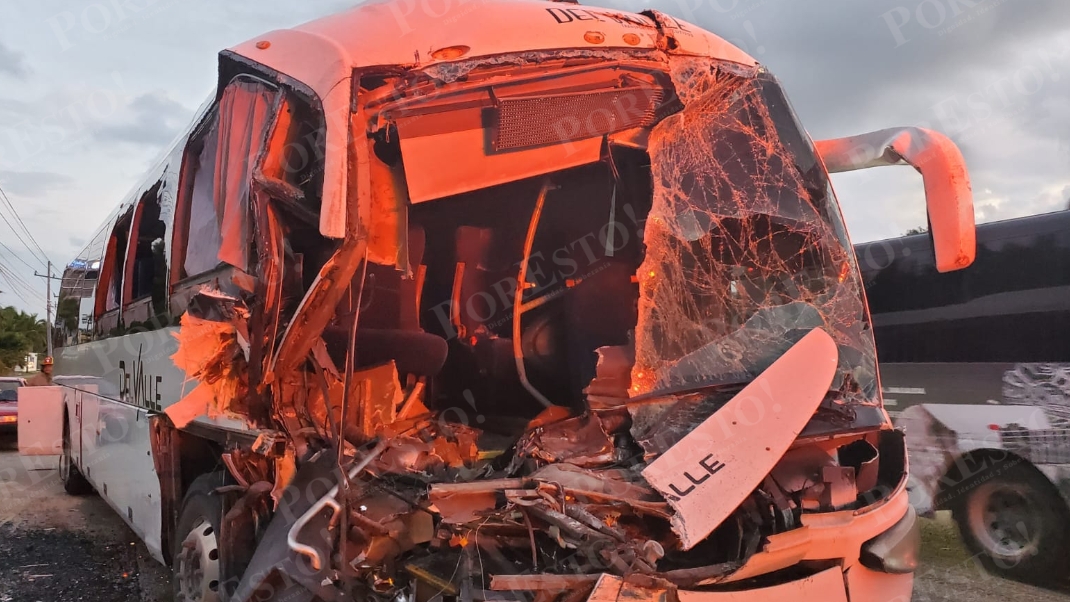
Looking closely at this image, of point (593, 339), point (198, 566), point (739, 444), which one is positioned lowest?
point (198, 566)

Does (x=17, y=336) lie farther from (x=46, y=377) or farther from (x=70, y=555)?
(x=70, y=555)

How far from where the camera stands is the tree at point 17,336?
129ft

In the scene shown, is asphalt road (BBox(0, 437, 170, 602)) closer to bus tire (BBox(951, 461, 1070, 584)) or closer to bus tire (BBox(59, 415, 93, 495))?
bus tire (BBox(59, 415, 93, 495))

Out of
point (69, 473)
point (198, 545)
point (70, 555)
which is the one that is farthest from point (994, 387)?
point (69, 473)

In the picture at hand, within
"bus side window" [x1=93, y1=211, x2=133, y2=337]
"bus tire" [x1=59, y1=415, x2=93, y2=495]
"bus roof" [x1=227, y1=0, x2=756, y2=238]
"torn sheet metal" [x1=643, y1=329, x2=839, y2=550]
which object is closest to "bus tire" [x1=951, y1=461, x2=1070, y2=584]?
"torn sheet metal" [x1=643, y1=329, x2=839, y2=550]

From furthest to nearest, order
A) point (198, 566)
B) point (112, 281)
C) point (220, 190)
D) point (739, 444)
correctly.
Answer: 1. point (112, 281)
2. point (198, 566)
3. point (220, 190)
4. point (739, 444)

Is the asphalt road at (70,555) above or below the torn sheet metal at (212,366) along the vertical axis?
below

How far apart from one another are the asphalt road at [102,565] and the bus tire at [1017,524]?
6.9 inches

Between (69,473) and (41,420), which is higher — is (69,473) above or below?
below

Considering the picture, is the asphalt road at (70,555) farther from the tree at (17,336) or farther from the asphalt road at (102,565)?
the tree at (17,336)

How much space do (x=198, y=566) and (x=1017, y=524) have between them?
6357mm

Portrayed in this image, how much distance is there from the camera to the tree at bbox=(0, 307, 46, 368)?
3947 centimetres

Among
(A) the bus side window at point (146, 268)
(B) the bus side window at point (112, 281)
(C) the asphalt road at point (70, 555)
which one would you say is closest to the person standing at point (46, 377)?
(C) the asphalt road at point (70, 555)

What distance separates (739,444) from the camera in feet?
9.47
